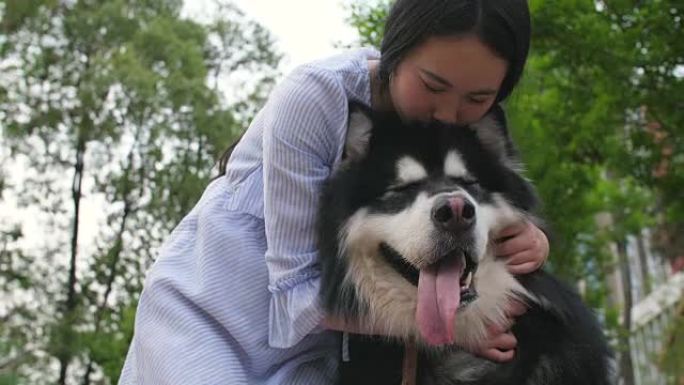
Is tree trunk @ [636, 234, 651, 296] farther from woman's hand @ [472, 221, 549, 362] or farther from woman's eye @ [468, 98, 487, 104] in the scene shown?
woman's eye @ [468, 98, 487, 104]

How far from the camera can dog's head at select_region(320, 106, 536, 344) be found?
2980 millimetres

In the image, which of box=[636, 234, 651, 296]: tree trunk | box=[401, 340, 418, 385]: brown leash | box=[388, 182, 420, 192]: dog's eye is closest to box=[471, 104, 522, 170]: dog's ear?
box=[388, 182, 420, 192]: dog's eye

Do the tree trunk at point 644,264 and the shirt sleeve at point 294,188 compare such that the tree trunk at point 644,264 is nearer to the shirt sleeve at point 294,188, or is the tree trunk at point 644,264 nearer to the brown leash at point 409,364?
the brown leash at point 409,364

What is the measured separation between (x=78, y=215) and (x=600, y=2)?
15.1m

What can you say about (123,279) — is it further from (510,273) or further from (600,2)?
(510,273)

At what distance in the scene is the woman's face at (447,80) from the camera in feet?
9.86

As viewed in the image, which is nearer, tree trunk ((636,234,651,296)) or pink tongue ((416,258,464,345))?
pink tongue ((416,258,464,345))

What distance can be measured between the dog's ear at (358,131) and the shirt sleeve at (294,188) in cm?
7

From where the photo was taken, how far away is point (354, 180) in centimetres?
321

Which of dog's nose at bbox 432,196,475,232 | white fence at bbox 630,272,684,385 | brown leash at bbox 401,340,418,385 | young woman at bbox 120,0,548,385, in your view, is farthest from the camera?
white fence at bbox 630,272,684,385

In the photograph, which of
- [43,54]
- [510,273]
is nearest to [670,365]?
[510,273]

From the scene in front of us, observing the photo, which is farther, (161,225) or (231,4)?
(231,4)

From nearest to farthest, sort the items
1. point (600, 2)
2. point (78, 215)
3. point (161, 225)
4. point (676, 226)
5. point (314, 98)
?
point (314, 98)
point (600, 2)
point (676, 226)
point (161, 225)
point (78, 215)

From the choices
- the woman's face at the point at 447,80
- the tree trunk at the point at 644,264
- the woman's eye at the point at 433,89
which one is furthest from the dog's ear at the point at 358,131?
the tree trunk at the point at 644,264
